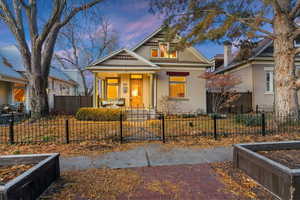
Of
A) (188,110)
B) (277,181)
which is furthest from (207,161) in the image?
(188,110)

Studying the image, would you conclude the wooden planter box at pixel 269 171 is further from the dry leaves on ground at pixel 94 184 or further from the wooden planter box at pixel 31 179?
the wooden planter box at pixel 31 179

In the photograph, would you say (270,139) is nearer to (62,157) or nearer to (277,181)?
(277,181)

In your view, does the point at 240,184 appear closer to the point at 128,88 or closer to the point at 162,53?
the point at 128,88

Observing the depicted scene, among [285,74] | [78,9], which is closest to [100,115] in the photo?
[78,9]

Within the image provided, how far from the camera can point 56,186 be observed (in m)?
2.91

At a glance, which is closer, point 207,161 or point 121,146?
point 207,161

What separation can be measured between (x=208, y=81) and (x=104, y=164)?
11246mm

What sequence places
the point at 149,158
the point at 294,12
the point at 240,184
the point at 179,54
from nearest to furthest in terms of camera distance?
the point at 240,184 → the point at 149,158 → the point at 294,12 → the point at 179,54

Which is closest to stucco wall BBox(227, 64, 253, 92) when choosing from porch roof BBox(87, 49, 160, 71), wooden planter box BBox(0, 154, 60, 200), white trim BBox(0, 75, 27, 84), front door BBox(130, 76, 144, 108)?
porch roof BBox(87, 49, 160, 71)

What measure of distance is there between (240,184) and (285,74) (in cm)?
675

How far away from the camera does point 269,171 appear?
2.66m

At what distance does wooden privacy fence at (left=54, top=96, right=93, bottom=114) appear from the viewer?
13.2 meters

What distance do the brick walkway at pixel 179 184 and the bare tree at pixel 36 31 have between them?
950 cm

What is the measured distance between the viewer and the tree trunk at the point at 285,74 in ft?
23.2
